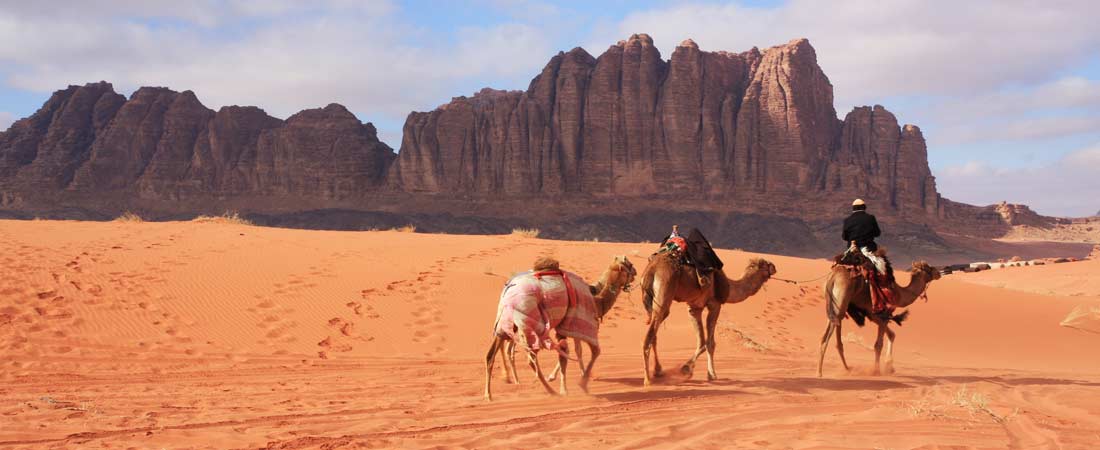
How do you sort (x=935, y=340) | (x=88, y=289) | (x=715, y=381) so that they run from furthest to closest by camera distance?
1. (x=935, y=340)
2. (x=88, y=289)
3. (x=715, y=381)

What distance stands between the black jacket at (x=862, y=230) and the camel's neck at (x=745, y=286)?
1.90 metres

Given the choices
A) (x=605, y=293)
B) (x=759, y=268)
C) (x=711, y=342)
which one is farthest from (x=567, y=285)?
(x=759, y=268)

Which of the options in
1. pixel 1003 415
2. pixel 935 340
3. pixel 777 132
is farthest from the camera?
pixel 777 132

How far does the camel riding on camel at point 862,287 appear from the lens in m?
12.2

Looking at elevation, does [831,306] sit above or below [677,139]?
below

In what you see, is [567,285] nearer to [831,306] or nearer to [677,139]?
[831,306]

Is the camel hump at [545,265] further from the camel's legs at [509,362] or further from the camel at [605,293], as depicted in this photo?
the camel's legs at [509,362]

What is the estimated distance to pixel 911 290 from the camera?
527 inches

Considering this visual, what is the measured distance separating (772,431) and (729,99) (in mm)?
74399

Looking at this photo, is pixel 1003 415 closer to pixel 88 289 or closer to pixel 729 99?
pixel 88 289

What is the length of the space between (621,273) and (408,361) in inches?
135

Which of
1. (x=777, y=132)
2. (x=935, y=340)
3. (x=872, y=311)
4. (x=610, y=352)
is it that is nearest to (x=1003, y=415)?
(x=872, y=311)

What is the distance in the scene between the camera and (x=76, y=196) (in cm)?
8369

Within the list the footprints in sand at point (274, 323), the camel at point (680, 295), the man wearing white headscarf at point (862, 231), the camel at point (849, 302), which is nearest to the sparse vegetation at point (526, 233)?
the footprints in sand at point (274, 323)
